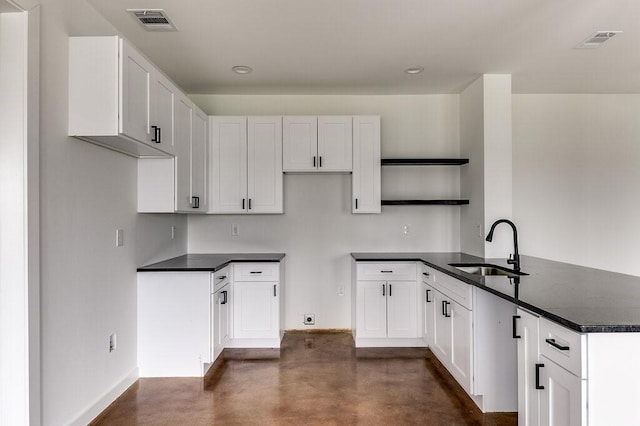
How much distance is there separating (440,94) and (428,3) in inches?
77.7

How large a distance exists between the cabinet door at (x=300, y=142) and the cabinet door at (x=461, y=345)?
1973 millimetres

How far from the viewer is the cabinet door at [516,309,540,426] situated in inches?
70.0

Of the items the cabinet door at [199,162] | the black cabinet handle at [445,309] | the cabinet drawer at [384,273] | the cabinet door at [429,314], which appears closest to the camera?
the black cabinet handle at [445,309]

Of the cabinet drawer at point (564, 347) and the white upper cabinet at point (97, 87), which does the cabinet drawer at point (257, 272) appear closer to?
the white upper cabinet at point (97, 87)

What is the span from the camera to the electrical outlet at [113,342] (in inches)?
106

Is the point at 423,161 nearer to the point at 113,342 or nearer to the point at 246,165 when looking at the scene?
the point at 246,165

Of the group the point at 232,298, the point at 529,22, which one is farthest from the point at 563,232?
the point at 232,298

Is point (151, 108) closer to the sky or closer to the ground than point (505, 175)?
closer to the sky

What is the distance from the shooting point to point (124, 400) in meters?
2.73

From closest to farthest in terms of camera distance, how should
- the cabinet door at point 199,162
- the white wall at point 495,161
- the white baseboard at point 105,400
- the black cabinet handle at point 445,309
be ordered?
1. the white baseboard at point 105,400
2. the black cabinet handle at point 445,309
3. the cabinet door at point 199,162
4. the white wall at point 495,161

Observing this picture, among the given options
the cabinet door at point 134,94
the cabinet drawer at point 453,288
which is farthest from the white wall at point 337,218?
the cabinet door at point 134,94

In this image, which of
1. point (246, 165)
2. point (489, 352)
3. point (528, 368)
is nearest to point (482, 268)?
point (489, 352)

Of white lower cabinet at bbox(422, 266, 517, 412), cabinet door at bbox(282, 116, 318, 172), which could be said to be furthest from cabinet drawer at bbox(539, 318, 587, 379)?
cabinet door at bbox(282, 116, 318, 172)

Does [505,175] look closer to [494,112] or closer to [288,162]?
[494,112]
